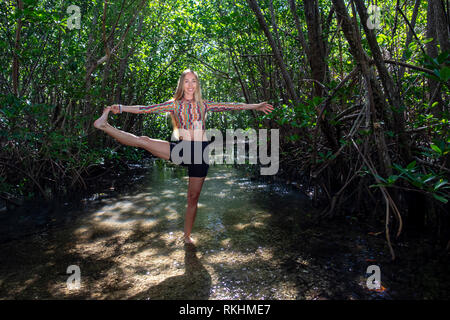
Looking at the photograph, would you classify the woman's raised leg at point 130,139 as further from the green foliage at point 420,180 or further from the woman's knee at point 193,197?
the green foliage at point 420,180

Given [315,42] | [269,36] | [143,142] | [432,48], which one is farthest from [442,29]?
[143,142]

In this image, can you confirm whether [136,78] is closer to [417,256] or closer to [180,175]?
[180,175]

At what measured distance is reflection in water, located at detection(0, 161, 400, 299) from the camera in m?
2.22

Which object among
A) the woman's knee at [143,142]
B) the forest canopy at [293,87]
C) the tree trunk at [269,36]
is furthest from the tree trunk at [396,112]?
the woman's knee at [143,142]

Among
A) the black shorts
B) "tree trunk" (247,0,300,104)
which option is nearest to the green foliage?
the black shorts

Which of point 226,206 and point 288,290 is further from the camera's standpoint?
point 226,206

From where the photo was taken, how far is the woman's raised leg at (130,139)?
8.57 feet

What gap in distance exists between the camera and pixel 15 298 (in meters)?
2.12

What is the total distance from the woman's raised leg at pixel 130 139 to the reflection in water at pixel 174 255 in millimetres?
978

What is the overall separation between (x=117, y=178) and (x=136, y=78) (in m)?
2.98

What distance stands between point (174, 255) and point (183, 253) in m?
0.09
